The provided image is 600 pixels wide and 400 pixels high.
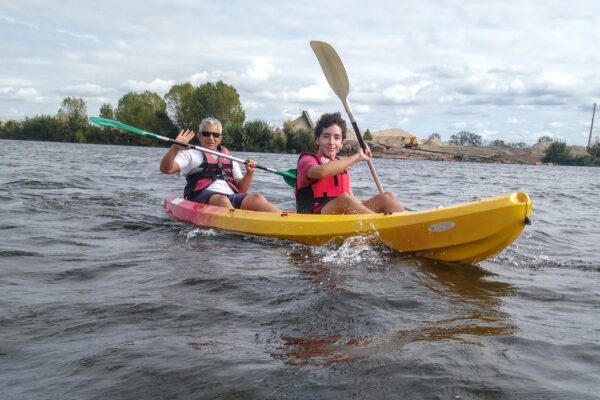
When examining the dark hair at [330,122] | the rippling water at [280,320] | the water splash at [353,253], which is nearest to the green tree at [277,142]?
the rippling water at [280,320]

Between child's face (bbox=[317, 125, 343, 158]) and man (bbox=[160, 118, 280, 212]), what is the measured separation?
41.9 inches

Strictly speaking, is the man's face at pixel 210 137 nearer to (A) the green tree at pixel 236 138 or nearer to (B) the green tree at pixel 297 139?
(B) the green tree at pixel 297 139

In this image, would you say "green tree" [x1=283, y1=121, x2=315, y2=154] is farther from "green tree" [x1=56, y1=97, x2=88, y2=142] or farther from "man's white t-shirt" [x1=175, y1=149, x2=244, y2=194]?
"man's white t-shirt" [x1=175, y1=149, x2=244, y2=194]

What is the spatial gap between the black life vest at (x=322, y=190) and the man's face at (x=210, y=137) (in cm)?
144

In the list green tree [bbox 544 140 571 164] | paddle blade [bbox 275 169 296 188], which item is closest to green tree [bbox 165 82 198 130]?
green tree [bbox 544 140 571 164]

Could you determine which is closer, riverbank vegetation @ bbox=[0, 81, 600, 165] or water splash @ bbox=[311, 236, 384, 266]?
water splash @ bbox=[311, 236, 384, 266]

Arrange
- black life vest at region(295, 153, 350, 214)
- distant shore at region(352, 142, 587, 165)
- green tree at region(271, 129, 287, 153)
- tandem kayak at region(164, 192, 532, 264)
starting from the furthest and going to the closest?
green tree at region(271, 129, 287, 153) → distant shore at region(352, 142, 587, 165) → black life vest at region(295, 153, 350, 214) → tandem kayak at region(164, 192, 532, 264)

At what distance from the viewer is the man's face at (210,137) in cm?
599

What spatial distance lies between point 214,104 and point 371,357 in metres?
44.5

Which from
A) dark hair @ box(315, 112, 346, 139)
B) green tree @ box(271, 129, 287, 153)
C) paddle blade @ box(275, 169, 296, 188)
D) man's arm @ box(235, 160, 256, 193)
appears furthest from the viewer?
green tree @ box(271, 129, 287, 153)

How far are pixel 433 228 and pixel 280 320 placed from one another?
1.79 m

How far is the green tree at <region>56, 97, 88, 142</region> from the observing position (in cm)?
4817

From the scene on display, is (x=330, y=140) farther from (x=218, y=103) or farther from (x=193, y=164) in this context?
(x=218, y=103)

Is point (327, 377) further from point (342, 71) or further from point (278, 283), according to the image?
point (342, 71)
